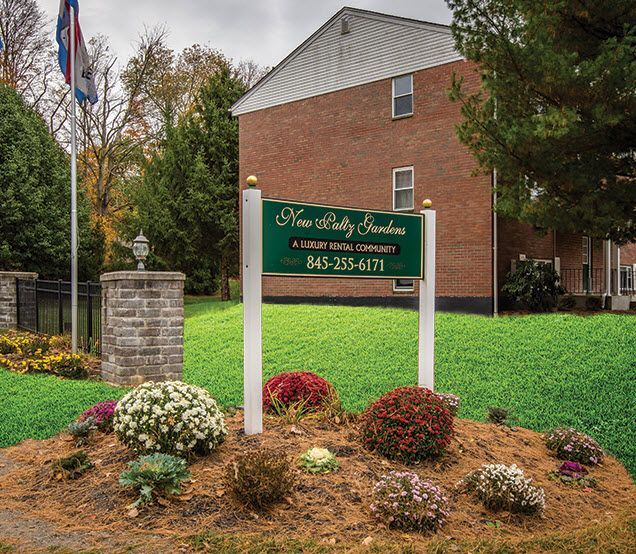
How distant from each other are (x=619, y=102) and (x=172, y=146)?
21.5m

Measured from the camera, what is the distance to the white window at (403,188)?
1953 centimetres

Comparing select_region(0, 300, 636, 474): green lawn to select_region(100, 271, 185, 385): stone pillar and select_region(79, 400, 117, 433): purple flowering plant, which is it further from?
select_region(79, 400, 117, 433): purple flowering plant

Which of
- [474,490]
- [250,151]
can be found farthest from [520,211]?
[250,151]

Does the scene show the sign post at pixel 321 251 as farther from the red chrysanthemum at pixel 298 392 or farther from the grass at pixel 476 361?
the grass at pixel 476 361

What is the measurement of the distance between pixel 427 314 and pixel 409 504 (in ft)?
10.7

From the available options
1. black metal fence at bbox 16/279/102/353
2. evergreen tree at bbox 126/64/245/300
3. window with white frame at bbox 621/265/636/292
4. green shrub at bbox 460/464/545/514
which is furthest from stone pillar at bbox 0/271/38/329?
window with white frame at bbox 621/265/636/292

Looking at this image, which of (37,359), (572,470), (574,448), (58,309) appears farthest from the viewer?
(58,309)

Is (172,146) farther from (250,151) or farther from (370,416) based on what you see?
(370,416)

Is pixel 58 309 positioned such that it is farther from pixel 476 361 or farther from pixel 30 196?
pixel 30 196

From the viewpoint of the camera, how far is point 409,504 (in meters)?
4.59

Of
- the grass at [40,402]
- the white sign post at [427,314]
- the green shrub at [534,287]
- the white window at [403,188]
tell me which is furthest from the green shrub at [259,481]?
the white window at [403,188]

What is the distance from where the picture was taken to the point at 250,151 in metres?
24.1

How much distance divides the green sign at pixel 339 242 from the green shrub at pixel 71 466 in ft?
7.85

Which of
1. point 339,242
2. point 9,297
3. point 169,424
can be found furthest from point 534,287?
point 9,297
